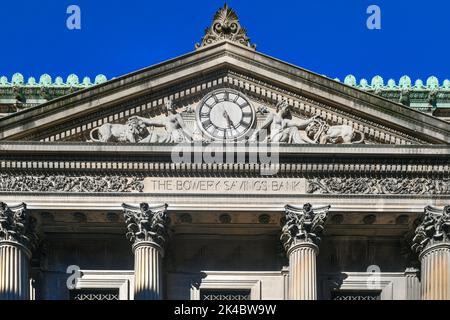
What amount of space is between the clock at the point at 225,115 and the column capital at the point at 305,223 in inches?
142

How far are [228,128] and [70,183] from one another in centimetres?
615

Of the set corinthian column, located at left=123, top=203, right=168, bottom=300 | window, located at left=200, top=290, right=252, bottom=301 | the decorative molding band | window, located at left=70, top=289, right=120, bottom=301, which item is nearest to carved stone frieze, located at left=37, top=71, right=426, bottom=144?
the decorative molding band

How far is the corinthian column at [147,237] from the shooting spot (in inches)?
3174

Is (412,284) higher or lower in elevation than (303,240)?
lower

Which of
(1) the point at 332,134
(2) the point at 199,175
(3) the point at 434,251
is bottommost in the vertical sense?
(3) the point at 434,251

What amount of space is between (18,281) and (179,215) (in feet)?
20.9

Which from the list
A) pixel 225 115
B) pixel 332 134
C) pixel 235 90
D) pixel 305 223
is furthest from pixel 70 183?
pixel 332 134

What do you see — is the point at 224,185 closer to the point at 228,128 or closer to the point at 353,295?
the point at 228,128

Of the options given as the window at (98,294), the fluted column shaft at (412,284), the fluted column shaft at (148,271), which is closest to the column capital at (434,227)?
the fluted column shaft at (412,284)

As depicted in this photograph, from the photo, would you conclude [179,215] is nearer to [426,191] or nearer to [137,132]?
[137,132]

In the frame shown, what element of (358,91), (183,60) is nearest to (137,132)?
(183,60)

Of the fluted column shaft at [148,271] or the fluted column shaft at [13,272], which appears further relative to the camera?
the fluted column shaft at [148,271]

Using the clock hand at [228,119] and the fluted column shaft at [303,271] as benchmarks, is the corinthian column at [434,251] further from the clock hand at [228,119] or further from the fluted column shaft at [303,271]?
the clock hand at [228,119]

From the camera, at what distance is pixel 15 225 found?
266 ft
